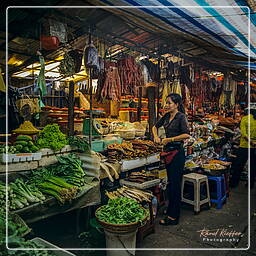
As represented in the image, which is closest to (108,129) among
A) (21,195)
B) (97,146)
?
(97,146)

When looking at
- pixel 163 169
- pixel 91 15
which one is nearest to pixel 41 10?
pixel 91 15

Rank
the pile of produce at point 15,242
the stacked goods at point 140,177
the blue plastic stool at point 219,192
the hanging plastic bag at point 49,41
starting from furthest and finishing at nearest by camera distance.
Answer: the blue plastic stool at point 219,192
the stacked goods at point 140,177
the hanging plastic bag at point 49,41
the pile of produce at point 15,242

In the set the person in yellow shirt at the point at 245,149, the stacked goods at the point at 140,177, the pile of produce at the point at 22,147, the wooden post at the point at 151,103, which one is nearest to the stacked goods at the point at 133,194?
the stacked goods at the point at 140,177

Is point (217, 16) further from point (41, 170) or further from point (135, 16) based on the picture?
point (41, 170)

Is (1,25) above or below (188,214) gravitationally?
above

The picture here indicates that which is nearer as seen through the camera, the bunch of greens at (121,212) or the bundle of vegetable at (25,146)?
the bunch of greens at (121,212)

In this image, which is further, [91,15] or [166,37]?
[166,37]

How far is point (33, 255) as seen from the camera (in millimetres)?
1896

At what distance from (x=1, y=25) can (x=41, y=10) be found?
3.64 ft

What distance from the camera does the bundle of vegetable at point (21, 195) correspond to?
8.32 feet

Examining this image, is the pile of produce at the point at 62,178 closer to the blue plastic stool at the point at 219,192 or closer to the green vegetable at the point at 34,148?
the green vegetable at the point at 34,148

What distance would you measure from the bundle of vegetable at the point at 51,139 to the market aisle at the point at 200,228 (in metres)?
1.82

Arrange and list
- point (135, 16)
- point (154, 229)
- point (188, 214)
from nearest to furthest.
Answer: point (135, 16) < point (154, 229) < point (188, 214)

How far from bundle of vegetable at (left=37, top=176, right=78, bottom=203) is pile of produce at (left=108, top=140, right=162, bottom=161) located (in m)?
1.12
